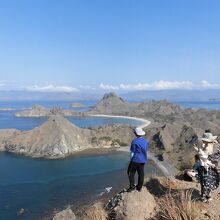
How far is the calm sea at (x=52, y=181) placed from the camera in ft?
154

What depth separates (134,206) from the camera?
1334 centimetres

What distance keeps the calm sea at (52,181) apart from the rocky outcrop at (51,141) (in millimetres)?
3808

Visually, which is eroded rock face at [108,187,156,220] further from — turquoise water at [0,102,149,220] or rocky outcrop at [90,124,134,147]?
rocky outcrop at [90,124,134,147]

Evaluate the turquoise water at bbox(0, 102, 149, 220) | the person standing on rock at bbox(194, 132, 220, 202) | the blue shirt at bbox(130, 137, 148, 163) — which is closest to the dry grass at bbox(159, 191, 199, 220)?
the person standing on rock at bbox(194, 132, 220, 202)

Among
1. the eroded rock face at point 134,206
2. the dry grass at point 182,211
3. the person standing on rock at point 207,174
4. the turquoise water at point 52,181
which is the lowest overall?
the turquoise water at point 52,181

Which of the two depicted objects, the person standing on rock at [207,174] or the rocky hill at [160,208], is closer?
the rocky hill at [160,208]

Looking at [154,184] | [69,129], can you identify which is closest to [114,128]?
[69,129]

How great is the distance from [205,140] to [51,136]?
83.4m

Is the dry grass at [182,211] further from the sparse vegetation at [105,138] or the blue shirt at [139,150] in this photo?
the sparse vegetation at [105,138]

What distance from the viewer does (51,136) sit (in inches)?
3711

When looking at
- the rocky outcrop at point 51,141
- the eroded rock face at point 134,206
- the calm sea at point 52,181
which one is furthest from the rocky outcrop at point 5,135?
the eroded rock face at point 134,206

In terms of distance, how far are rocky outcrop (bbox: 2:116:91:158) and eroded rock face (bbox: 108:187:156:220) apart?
245 ft

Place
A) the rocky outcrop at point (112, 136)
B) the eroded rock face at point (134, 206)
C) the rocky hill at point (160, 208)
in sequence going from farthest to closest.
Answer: the rocky outcrop at point (112, 136), the eroded rock face at point (134, 206), the rocky hill at point (160, 208)

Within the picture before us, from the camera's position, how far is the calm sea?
154 ft
